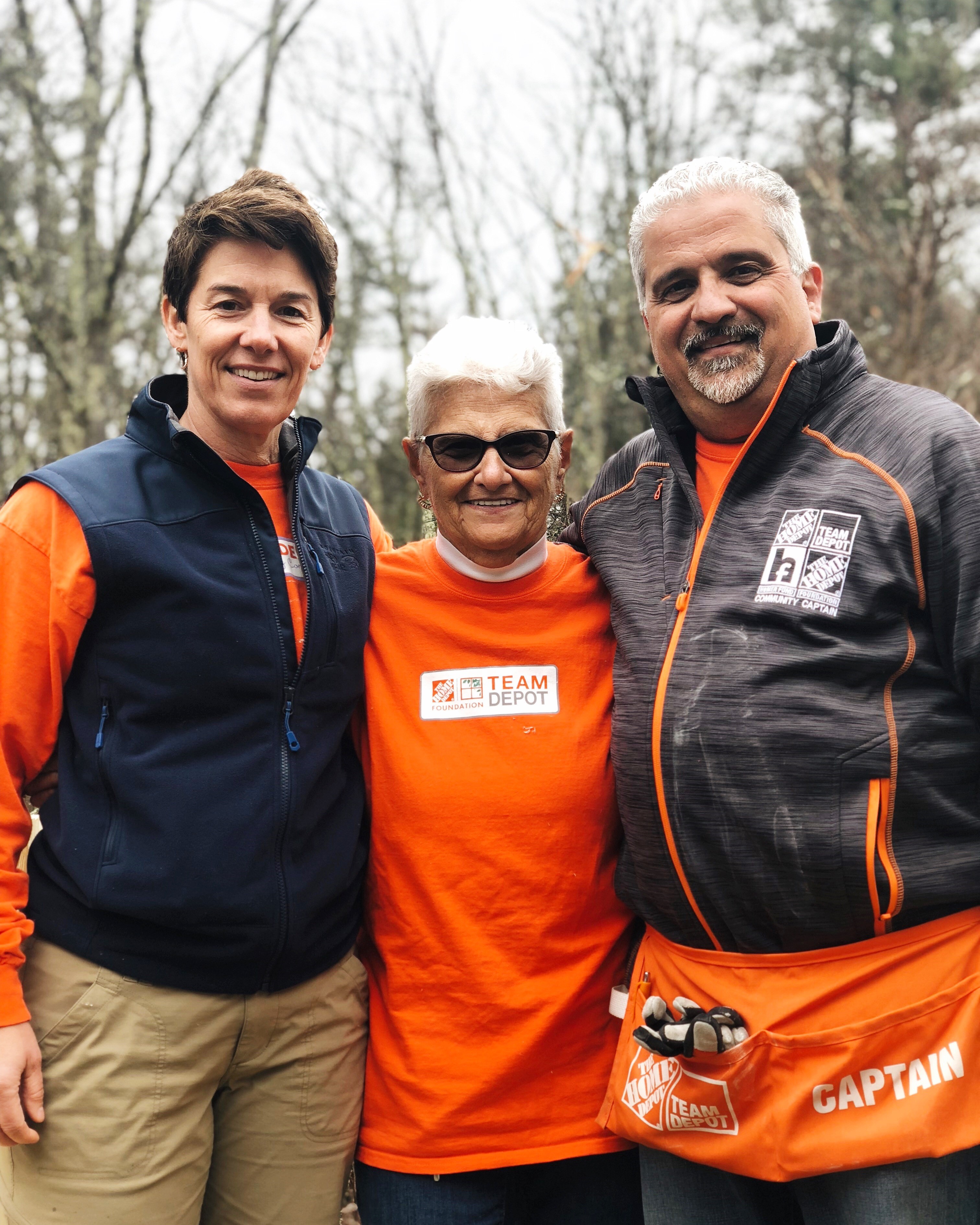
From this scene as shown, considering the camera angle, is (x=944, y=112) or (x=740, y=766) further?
(x=944, y=112)

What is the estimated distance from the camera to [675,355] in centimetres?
247

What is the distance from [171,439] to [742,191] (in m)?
1.42

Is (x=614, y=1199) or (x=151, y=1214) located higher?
(x=151, y=1214)

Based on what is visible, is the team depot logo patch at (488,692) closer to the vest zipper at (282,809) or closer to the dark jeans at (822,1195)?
the vest zipper at (282,809)

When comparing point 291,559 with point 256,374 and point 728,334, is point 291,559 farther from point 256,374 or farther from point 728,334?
point 728,334

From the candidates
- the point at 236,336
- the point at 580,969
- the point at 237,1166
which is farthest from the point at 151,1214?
the point at 236,336

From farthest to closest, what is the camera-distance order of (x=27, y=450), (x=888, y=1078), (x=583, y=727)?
(x=27, y=450)
(x=583, y=727)
(x=888, y=1078)

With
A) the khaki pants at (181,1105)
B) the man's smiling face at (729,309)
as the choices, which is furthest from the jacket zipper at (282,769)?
the man's smiling face at (729,309)

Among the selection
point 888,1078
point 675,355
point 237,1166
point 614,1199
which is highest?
point 675,355

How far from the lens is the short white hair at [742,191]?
2414 millimetres

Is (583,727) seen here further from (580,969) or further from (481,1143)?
(481,1143)

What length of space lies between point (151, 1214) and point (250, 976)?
1.59ft

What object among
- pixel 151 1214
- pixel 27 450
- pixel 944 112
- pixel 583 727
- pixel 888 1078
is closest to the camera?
pixel 888 1078

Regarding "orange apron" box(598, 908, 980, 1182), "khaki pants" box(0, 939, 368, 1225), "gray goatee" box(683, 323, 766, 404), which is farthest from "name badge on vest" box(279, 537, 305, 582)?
"orange apron" box(598, 908, 980, 1182)
